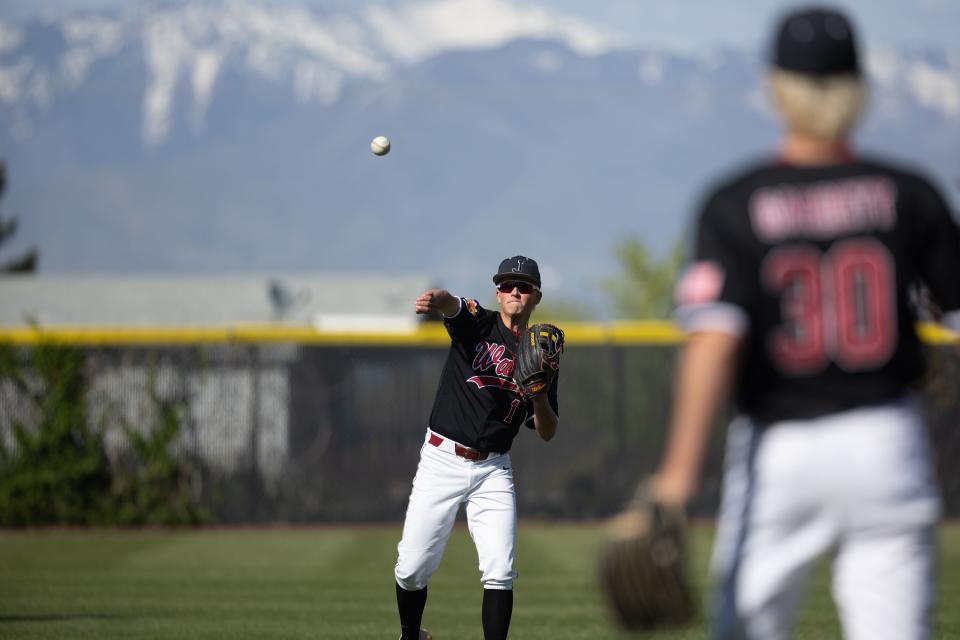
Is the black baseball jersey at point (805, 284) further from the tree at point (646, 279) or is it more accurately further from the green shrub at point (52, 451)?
the tree at point (646, 279)

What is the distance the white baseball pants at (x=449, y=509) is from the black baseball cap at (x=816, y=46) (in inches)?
151

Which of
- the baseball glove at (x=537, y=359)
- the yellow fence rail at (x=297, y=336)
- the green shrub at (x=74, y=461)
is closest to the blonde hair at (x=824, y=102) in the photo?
the baseball glove at (x=537, y=359)

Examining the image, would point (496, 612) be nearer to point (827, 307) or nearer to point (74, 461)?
point (827, 307)

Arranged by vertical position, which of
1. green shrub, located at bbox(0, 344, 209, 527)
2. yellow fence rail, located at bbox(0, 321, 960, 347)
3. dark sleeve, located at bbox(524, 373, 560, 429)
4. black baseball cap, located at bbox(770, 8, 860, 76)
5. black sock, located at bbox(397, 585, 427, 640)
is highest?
black baseball cap, located at bbox(770, 8, 860, 76)

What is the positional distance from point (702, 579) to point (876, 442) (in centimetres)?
927

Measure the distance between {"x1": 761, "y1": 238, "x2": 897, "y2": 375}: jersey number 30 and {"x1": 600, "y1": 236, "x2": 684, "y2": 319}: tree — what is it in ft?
183

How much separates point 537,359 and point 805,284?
3.37 meters

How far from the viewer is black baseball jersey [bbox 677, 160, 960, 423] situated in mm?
3381

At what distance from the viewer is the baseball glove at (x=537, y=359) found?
22.0 feet

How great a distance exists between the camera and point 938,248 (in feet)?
11.6

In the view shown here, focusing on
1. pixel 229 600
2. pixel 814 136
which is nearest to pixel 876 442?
pixel 814 136

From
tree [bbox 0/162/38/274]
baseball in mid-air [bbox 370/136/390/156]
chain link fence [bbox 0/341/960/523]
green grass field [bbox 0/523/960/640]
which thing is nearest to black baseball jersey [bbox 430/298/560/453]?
baseball in mid-air [bbox 370/136/390/156]

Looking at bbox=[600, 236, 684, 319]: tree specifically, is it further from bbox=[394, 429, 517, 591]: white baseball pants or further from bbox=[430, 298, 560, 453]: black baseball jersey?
bbox=[394, 429, 517, 591]: white baseball pants

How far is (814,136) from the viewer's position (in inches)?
136
